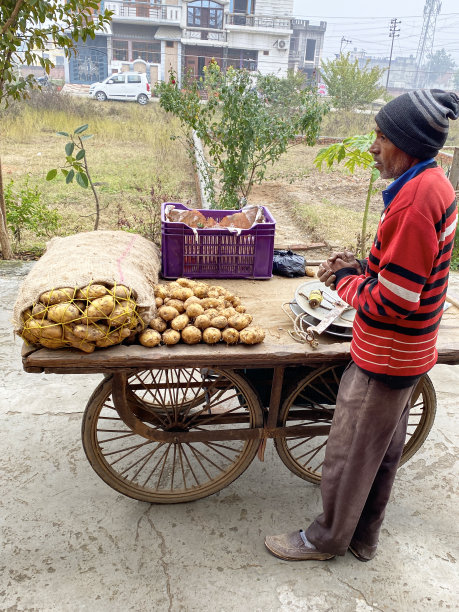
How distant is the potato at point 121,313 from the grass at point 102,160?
4.01 m

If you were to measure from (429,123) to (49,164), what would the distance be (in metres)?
10.3

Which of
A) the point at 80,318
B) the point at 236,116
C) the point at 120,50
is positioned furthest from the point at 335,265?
the point at 120,50

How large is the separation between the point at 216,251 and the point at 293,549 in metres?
1.58

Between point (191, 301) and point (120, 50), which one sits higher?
point (120, 50)

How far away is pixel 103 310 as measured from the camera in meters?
1.92

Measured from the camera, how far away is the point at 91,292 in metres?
1.96

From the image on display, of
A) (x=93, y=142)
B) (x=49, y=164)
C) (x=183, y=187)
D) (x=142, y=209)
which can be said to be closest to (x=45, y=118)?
(x=93, y=142)

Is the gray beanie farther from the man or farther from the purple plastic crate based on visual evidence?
the purple plastic crate

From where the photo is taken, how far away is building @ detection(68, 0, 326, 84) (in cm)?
3556

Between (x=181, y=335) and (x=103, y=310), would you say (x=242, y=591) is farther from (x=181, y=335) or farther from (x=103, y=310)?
(x=103, y=310)

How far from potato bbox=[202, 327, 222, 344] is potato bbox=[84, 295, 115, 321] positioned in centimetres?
42

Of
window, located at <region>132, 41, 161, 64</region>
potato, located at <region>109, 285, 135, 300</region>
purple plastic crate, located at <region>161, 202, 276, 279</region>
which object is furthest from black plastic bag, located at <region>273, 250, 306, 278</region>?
window, located at <region>132, 41, 161, 64</region>

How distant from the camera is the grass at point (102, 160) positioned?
7824 mm

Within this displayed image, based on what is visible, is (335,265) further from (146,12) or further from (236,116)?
(146,12)
